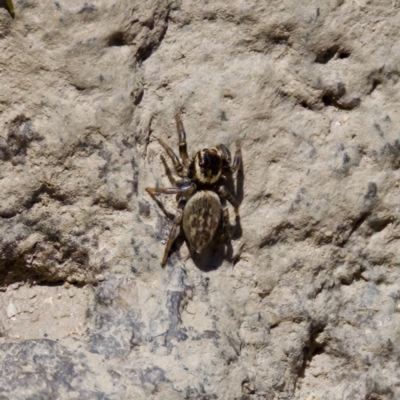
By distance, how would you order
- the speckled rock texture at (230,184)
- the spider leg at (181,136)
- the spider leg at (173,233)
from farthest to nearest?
the spider leg at (181,136)
the spider leg at (173,233)
the speckled rock texture at (230,184)

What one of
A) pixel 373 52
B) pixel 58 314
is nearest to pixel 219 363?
pixel 58 314

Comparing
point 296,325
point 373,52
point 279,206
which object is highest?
point 373,52

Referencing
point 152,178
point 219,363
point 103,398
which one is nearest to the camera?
point 103,398

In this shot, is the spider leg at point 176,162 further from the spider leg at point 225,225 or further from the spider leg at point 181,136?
the spider leg at point 225,225

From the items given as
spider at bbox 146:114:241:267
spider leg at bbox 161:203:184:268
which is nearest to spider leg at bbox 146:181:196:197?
spider at bbox 146:114:241:267

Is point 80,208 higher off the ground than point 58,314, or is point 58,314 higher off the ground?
point 80,208

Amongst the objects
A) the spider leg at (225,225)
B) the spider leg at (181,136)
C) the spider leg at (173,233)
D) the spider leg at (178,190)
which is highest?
the spider leg at (181,136)

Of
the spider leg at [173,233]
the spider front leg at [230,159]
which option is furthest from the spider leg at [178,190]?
the spider front leg at [230,159]

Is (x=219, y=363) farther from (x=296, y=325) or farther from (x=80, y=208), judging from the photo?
(x=80, y=208)

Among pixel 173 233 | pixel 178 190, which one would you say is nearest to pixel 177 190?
pixel 178 190
